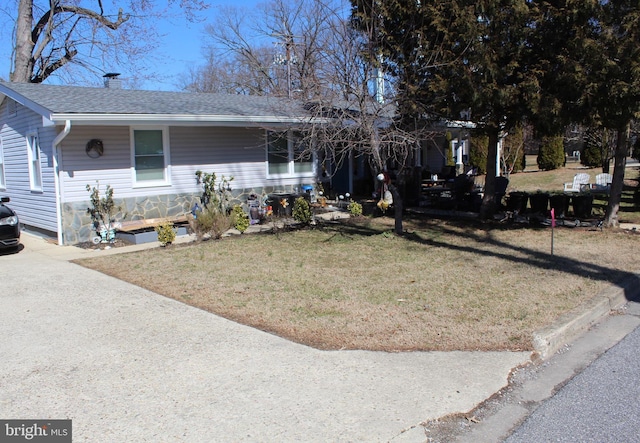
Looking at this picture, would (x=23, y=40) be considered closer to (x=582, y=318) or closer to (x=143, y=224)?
(x=143, y=224)

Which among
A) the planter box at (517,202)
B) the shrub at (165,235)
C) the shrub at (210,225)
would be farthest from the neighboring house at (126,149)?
the planter box at (517,202)

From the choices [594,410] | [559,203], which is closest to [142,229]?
[559,203]

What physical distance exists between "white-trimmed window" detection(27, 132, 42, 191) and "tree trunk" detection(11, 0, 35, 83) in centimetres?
1165

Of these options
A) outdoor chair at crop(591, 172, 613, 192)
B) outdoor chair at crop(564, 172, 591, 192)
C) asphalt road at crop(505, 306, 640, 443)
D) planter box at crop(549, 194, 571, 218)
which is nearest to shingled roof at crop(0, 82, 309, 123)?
planter box at crop(549, 194, 571, 218)

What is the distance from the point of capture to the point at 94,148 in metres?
11.9

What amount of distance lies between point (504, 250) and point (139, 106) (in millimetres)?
8535

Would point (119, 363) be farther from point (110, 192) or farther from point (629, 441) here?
point (110, 192)

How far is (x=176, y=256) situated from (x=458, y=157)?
58.6ft

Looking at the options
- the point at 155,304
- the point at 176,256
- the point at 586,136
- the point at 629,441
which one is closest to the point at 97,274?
the point at 176,256

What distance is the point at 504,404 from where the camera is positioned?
4.29 meters

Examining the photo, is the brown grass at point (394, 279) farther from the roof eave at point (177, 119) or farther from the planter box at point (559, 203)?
the roof eave at point (177, 119)

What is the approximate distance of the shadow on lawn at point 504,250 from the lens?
7867 mm

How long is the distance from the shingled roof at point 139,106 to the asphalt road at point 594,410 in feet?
28.3

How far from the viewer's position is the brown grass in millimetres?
5812
